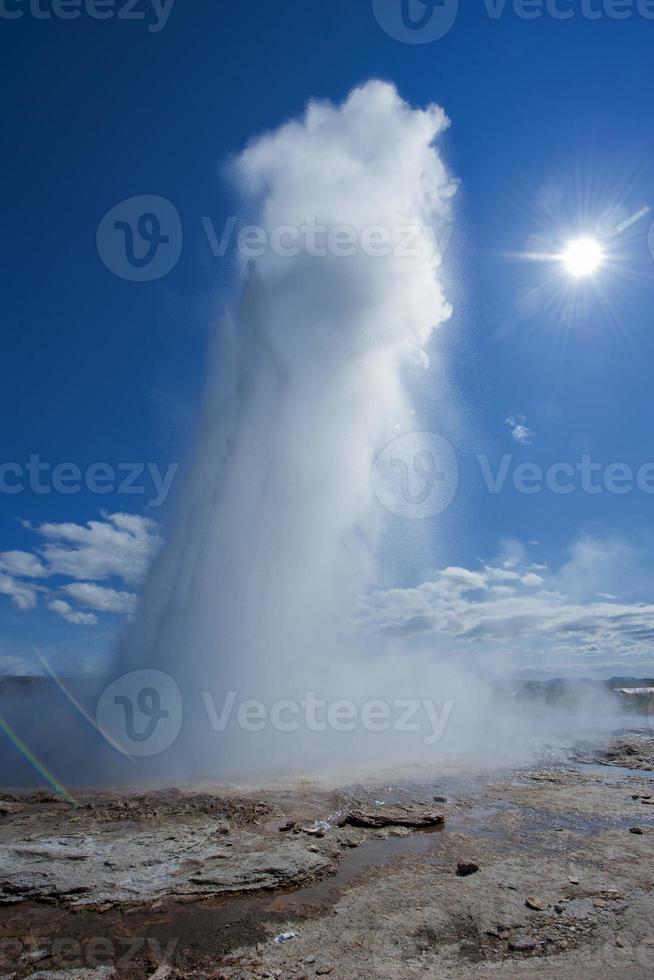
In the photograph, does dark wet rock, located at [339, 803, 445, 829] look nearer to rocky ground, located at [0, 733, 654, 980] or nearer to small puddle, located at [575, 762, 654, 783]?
rocky ground, located at [0, 733, 654, 980]

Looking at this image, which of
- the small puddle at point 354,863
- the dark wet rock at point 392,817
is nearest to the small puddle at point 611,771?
the dark wet rock at point 392,817

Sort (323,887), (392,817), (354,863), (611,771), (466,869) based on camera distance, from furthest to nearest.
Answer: (611,771) < (392,817) < (354,863) < (466,869) < (323,887)

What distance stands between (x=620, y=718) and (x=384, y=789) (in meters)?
30.3

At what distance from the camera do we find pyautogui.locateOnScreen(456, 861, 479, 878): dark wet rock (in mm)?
7151

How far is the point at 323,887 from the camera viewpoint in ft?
22.4

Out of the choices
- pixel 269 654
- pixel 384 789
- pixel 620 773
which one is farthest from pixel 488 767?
pixel 269 654

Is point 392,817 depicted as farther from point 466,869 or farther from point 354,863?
point 466,869

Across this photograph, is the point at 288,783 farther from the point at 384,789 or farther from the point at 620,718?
the point at 620,718

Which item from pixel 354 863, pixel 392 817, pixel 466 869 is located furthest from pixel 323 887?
pixel 392 817

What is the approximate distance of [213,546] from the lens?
19359 mm

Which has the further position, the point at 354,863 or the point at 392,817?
the point at 392,817

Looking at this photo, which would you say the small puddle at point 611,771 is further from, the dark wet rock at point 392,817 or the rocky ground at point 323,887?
the dark wet rock at point 392,817

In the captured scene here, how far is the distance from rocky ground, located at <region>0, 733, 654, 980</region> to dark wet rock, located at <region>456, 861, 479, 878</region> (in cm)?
4

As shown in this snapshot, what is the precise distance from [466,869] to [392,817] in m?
2.76
